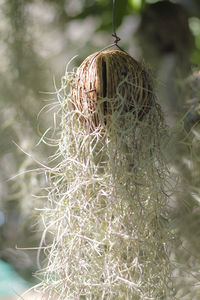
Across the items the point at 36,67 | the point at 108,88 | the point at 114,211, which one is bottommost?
the point at 114,211

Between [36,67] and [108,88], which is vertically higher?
[36,67]

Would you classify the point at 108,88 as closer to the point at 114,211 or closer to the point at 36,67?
the point at 114,211

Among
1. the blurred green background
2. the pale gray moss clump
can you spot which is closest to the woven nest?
the pale gray moss clump

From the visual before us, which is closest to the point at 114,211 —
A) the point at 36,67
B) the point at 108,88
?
the point at 108,88

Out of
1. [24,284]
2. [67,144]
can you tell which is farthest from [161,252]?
[24,284]

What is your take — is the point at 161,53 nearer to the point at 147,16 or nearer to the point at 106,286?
the point at 147,16

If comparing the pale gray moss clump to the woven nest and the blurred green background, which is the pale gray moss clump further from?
the blurred green background

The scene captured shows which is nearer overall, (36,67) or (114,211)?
(114,211)
